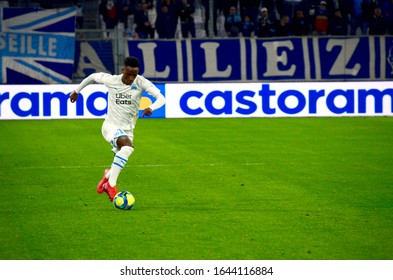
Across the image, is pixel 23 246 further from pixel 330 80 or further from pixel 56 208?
pixel 330 80

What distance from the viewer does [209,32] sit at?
3009 cm

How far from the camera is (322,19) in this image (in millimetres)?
30062

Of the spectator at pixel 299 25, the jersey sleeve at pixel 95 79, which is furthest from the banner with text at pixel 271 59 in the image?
the jersey sleeve at pixel 95 79

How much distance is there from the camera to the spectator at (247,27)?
98.1 feet

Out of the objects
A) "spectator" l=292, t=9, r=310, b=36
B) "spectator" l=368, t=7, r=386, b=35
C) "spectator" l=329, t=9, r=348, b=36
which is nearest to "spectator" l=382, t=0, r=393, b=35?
"spectator" l=368, t=7, r=386, b=35

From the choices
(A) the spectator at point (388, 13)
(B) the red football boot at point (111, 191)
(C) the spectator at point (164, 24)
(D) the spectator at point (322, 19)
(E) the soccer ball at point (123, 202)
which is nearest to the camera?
(E) the soccer ball at point (123, 202)

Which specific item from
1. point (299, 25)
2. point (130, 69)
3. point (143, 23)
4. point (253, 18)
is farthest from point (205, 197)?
point (253, 18)

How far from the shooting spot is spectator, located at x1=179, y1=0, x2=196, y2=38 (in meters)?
29.4

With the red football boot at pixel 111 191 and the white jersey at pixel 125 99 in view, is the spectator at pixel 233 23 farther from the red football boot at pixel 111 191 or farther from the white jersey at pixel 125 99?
the red football boot at pixel 111 191

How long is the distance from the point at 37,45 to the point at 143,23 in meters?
3.64

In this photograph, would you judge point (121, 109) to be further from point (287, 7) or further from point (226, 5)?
point (287, 7)

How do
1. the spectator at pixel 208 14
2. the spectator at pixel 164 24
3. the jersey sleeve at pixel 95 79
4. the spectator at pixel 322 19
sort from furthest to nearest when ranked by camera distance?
the spectator at pixel 208 14 → the spectator at pixel 322 19 → the spectator at pixel 164 24 → the jersey sleeve at pixel 95 79

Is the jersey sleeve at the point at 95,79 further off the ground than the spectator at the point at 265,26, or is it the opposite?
the spectator at the point at 265,26

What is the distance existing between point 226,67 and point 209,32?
5.99ft
